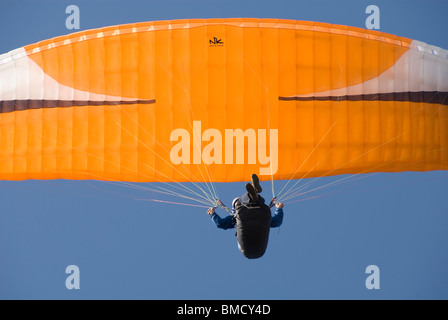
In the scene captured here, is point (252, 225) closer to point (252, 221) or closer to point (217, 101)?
point (252, 221)

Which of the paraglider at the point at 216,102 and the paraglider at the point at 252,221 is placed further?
the paraglider at the point at 216,102

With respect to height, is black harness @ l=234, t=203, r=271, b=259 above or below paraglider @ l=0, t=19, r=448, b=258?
below

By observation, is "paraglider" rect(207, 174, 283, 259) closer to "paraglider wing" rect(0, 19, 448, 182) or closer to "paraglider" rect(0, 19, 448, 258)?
"paraglider" rect(0, 19, 448, 258)

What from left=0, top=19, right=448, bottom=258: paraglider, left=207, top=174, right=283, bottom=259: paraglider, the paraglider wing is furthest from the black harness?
the paraglider wing

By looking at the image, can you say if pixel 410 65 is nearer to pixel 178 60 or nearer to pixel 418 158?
pixel 418 158

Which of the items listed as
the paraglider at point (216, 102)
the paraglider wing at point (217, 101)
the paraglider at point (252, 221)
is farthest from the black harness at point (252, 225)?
the paraglider wing at point (217, 101)

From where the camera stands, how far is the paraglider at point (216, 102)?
44.8ft

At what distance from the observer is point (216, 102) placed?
13.6m

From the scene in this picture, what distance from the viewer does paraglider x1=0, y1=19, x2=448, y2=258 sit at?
44.8ft

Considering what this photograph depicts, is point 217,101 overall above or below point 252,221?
above

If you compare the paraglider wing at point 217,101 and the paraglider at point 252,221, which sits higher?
the paraglider wing at point 217,101

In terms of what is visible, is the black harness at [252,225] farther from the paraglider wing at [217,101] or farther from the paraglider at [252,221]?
the paraglider wing at [217,101]

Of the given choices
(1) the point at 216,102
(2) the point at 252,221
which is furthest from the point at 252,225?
(1) the point at 216,102

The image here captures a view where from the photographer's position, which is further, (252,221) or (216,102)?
(216,102)
